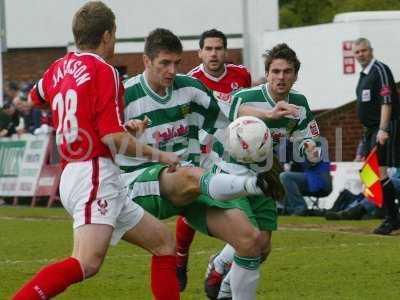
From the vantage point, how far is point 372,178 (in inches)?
605

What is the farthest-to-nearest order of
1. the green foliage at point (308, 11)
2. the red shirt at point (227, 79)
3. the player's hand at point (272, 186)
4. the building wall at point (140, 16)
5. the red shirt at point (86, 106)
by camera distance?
the green foliage at point (308, 11)
the building wall at point (140, 16)
the red shirt at point (227, 79)
the player's hand at point (272, 186)
the red shirt at point (86, 106)

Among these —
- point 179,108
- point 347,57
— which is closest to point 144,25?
point 347,57

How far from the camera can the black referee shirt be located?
48.5 feet

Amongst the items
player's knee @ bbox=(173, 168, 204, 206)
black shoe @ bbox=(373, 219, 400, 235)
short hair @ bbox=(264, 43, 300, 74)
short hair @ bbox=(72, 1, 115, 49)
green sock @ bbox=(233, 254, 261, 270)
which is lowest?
black shoe @ bbox=(373, 219, 400, 235)

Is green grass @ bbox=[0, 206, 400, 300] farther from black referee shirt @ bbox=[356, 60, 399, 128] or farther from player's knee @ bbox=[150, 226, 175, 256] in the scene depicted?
player's knee @ bbox=[150, 226, 175, 256]

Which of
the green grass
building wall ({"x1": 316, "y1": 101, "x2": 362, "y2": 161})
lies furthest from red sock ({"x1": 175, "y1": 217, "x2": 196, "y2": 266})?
building wall ({"x1": 316, "y1": 101, "x2": 362, "y2": 161})

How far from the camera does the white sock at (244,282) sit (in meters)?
8.72

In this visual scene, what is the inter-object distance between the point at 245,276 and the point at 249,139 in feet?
3.31

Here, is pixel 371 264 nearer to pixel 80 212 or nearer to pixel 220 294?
pixel 220 294

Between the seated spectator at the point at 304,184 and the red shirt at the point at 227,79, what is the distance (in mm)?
5353

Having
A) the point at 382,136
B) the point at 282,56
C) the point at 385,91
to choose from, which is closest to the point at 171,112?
the point at 282,56

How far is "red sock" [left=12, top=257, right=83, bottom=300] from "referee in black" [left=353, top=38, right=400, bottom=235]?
24.4ft

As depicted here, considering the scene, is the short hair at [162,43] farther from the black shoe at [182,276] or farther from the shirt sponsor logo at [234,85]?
the shirt sponsor logo at [234,85]

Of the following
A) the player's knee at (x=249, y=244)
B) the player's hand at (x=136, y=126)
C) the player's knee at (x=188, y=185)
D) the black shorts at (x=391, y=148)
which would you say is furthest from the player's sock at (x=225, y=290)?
the black shorts at (x=391, y=148)
